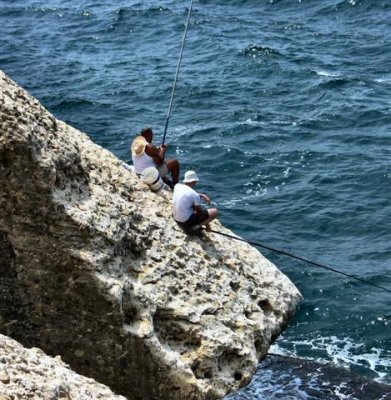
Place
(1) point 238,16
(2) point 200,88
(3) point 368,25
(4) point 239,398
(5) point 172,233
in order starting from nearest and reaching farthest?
1. (4) point 239,398
2. (5) point 172,233
3. (2) point 200,88
4. (3) point 368,25
5. (1) point 238,16

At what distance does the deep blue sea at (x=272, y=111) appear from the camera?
1811cm

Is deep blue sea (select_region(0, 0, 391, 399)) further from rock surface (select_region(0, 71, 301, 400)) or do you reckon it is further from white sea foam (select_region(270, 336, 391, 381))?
rock surface (select_region(0, 71, 301, 400))

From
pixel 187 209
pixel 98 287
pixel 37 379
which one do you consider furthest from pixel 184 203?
pixel 37 379

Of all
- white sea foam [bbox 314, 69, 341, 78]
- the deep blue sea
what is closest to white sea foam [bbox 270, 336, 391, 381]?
the deep blue sea

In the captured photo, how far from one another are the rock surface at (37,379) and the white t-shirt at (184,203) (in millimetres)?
4222

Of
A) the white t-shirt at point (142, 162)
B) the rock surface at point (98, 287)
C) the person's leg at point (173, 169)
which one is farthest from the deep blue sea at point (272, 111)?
the white t-shirt at point (142, 162)

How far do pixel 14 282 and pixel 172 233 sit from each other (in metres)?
2.76

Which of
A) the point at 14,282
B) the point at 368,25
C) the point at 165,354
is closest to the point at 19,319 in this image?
the point at 14,282

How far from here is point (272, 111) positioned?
2905cm

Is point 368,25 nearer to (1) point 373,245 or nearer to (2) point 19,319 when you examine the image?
(1) point 373,245

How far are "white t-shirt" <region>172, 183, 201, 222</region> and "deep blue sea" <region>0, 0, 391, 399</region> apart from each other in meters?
2.80

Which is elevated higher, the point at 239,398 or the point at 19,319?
the point at 19,319

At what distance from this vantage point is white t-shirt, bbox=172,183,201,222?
13.7 metres

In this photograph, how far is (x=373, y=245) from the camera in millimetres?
20469
